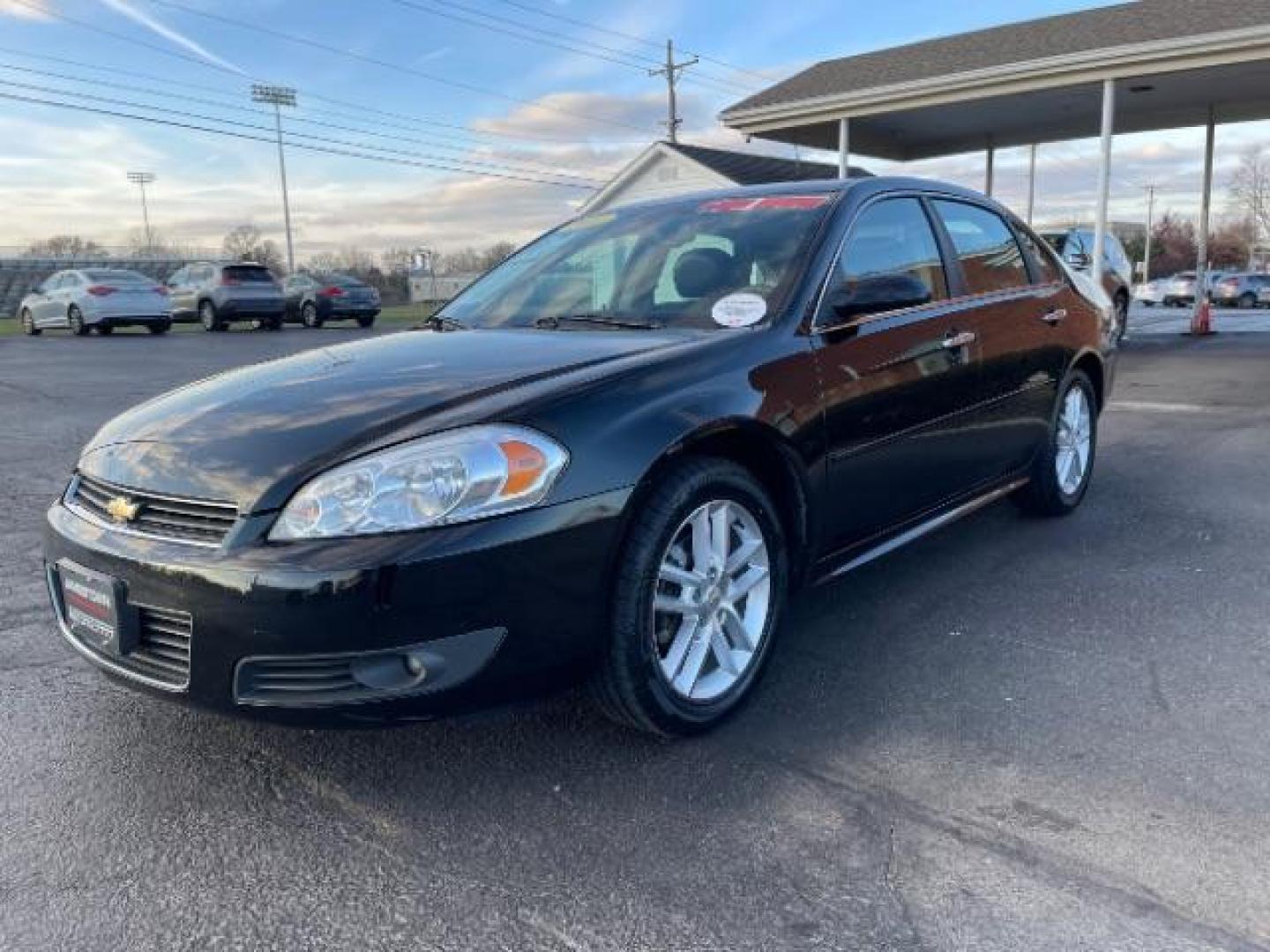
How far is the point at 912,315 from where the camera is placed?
12.2ft

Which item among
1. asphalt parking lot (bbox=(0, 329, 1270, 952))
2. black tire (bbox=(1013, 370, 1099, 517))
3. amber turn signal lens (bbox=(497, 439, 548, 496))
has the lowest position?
asphalt parking lot (bbox=(0, 329, 1270, 952))

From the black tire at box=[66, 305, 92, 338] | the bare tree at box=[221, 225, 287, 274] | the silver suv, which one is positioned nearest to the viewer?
the black tire at box=[66, 305, 92, 338]

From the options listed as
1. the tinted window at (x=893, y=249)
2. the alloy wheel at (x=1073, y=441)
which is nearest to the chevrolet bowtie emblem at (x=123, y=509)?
the tinted window at (x=893, y=249)

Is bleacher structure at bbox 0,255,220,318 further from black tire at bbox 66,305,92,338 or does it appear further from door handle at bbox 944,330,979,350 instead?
door handle at bbox 944,330,979,350

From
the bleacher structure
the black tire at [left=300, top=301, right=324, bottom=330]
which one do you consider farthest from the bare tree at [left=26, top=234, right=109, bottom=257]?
the black tire at [left=300, top=301, right=324, bottom=330]

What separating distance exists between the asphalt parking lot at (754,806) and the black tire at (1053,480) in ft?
3.23

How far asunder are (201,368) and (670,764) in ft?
41.1

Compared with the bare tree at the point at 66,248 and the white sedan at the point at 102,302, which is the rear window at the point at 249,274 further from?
the bare tree at the point at 66,248

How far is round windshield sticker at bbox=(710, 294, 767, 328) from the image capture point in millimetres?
3168

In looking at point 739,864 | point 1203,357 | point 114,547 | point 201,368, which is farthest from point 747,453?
point 1203,357

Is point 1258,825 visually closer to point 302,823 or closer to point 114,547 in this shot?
point 302,823

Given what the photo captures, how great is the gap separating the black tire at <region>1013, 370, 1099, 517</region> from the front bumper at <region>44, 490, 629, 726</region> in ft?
10.3

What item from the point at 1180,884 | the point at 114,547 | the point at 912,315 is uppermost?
the point at 912,315

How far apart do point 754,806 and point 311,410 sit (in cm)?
151
